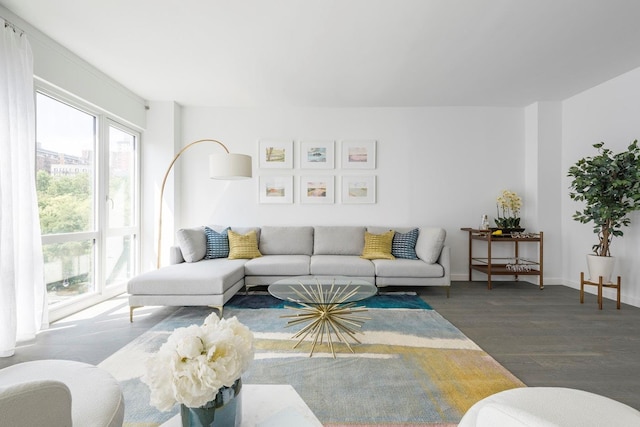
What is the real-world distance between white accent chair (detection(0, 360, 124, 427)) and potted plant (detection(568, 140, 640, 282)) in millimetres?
4610

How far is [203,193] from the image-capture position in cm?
489

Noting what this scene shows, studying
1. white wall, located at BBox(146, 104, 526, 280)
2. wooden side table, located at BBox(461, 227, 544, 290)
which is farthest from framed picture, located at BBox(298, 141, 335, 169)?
wooden side table, located at BBox(461, 227, 544, 290)

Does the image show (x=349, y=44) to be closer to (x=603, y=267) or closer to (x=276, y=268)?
(x=276, y=268)

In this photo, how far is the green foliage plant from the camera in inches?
134

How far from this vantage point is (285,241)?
14.8ft

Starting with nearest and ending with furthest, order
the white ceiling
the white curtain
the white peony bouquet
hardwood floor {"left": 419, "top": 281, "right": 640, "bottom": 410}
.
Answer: the white peony bouquet
hardwood floor {"left": 419, "top": 281, "right": 640, "bottom": 410}
the white curtain
the white ceiling

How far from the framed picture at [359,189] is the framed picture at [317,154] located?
365 mm

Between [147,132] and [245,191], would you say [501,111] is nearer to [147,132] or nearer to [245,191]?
[245,191]

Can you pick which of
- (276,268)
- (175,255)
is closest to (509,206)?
(276,268)

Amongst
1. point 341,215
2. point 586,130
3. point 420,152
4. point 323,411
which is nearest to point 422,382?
point 323,411

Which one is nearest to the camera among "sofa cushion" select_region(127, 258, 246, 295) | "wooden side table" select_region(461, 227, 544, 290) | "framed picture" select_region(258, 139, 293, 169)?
"sofa cushion" select_region(127, 258, 246, 295)

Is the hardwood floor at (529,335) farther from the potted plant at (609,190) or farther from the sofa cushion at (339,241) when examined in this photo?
the sofa cushion at (339,241)

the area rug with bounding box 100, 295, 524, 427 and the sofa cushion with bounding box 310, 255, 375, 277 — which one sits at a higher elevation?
the sofa cushion with bounding box 310, 255, 375, 277

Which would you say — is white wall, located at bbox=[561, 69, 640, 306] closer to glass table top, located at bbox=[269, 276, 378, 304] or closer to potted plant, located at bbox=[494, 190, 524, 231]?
potted plant, located at bbox=[494, 190, 524, 231]
